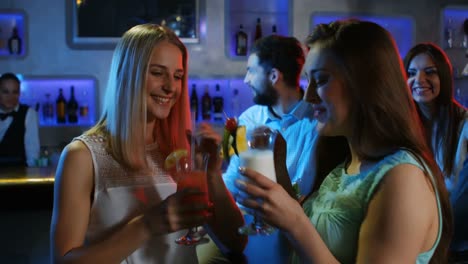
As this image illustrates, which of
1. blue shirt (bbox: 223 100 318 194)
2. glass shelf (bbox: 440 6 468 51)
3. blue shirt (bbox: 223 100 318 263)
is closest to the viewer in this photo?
blue shirt (bbox: 223 100 318 263)

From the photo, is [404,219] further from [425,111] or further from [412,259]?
[425,111]

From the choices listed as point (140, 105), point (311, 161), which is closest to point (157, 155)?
point (140, 105)

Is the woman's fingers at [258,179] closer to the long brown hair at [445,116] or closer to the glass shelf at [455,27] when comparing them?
the long brown hair at [445,116]

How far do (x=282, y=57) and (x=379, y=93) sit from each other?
2.09 metres

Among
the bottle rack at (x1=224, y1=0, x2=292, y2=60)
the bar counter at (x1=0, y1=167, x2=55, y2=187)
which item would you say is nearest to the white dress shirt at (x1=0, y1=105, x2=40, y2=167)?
the bar counter at (x1=0, y1=167, x2=55, y2=187)

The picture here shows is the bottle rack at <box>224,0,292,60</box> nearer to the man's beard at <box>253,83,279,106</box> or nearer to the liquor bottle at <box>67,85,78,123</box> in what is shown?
the liquor bottle at <box>67,85,78,123</box>

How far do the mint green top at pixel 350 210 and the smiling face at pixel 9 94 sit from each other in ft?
12.8

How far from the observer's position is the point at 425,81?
288 centimetres

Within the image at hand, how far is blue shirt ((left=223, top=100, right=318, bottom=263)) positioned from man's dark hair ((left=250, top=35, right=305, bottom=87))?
251 millimetres

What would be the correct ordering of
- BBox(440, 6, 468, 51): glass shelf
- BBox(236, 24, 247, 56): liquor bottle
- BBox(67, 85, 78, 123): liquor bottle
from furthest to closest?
BBox(440, 6, 468, 51): glass shelf, BBox(236, 24, 247, 56): liquor bottle, BBox(67, 85, 78, 123): liquor bottle

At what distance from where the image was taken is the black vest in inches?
177

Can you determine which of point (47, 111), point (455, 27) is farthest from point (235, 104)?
point (455, 27)

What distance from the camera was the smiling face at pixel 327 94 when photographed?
1181mm

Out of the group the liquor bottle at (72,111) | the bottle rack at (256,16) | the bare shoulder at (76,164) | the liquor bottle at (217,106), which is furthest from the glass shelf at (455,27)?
the bare shoulder at (76,164)
